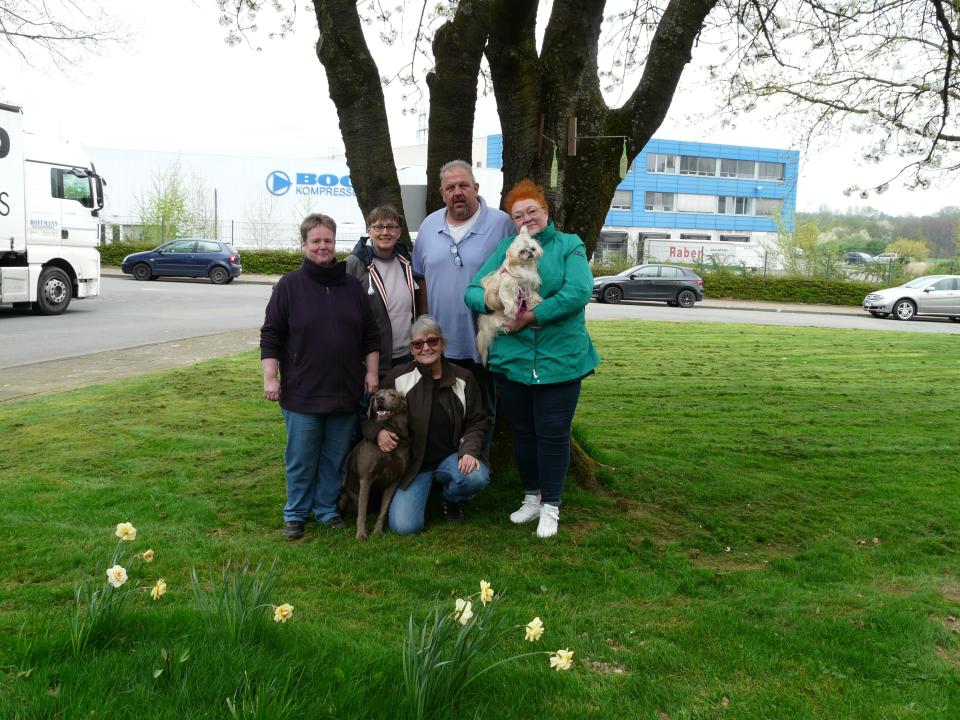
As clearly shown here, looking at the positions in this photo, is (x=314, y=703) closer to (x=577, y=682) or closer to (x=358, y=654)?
A: (x=358, y=654)

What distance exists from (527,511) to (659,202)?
7139 cm

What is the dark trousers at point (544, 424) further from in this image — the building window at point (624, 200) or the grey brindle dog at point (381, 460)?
the building window at point (624, 200)

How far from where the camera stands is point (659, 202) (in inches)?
2867

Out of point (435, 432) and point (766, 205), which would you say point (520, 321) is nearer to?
point (435, 432)

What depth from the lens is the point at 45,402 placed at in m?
8.27

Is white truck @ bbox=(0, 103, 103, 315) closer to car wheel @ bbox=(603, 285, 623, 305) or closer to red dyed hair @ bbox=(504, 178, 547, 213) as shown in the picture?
red dyed hair @ bbox=(504, 178, 547, 213)

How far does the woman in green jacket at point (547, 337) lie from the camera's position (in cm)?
429

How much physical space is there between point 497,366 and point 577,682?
6.20 feet

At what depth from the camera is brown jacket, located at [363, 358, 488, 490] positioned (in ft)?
15.1

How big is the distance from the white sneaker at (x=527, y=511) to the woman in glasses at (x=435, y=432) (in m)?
0.33

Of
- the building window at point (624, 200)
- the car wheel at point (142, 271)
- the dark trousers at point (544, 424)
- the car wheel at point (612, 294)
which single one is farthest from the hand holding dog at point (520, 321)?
the building window at point (624, 200)

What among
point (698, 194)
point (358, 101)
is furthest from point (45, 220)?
point (698, 194)

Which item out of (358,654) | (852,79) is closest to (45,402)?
(358,654)

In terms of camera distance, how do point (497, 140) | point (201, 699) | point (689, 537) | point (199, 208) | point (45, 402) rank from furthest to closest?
point (497, 140) → point (199, 208) → point (45, 402) → point (689, 537) → point (201, 699)
